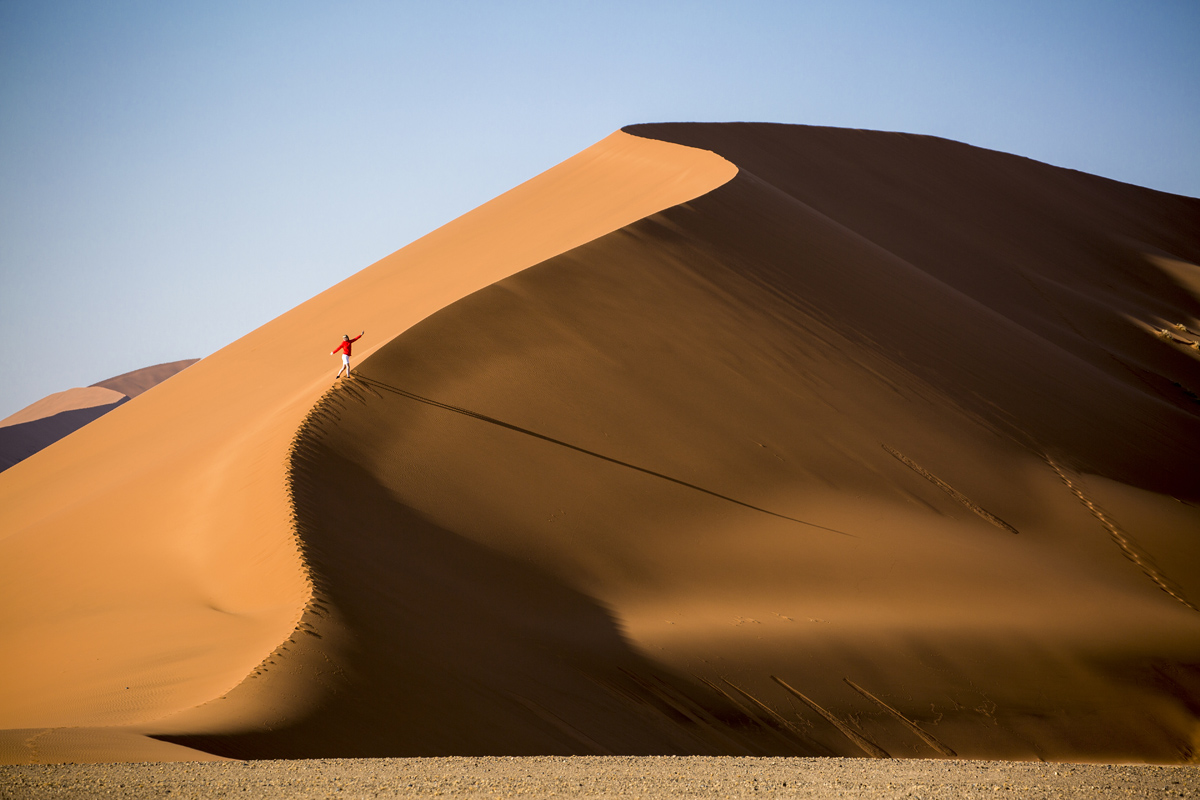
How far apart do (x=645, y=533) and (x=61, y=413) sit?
80020 millimetres

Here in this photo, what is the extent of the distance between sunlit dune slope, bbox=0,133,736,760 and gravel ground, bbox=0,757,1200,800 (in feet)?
1.43

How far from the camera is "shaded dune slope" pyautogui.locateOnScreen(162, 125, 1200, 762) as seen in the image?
7.61 meters

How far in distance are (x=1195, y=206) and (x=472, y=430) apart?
136ft

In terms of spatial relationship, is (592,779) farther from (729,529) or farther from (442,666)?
(729,529)

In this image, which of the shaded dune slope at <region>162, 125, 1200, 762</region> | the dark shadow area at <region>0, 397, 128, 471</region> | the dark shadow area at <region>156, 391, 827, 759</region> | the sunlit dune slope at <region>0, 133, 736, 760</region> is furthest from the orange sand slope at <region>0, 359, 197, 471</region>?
the dark shadow area at <region>156, 391, 827, 759</region>

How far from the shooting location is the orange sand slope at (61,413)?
6825cm

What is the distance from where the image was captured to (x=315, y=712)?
20.5ft

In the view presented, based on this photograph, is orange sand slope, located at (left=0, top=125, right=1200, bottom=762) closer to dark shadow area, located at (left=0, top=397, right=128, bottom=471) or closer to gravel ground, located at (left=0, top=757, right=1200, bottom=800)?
gravel ground, located at (left=0, top=757, right=1200, bottom=800)

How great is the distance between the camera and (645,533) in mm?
10477

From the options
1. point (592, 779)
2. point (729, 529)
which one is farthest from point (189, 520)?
point (592, 779)

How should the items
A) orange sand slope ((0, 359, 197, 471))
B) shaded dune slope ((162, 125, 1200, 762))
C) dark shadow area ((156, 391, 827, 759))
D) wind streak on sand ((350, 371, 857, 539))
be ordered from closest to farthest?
dark shadow area ((156, 391, 827, 759)) < shaded dune slope ((162, 125, 1200, 762)) < wind streak on sand ((350, 371, 857, 539)) < orange sand slope ((0, 359, 197, 471))

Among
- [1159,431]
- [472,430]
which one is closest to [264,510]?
[472,430]

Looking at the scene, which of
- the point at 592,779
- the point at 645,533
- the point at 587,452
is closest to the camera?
the point at 592,779

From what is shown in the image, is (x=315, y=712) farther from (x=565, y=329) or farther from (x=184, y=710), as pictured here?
(x=565, y=329)
